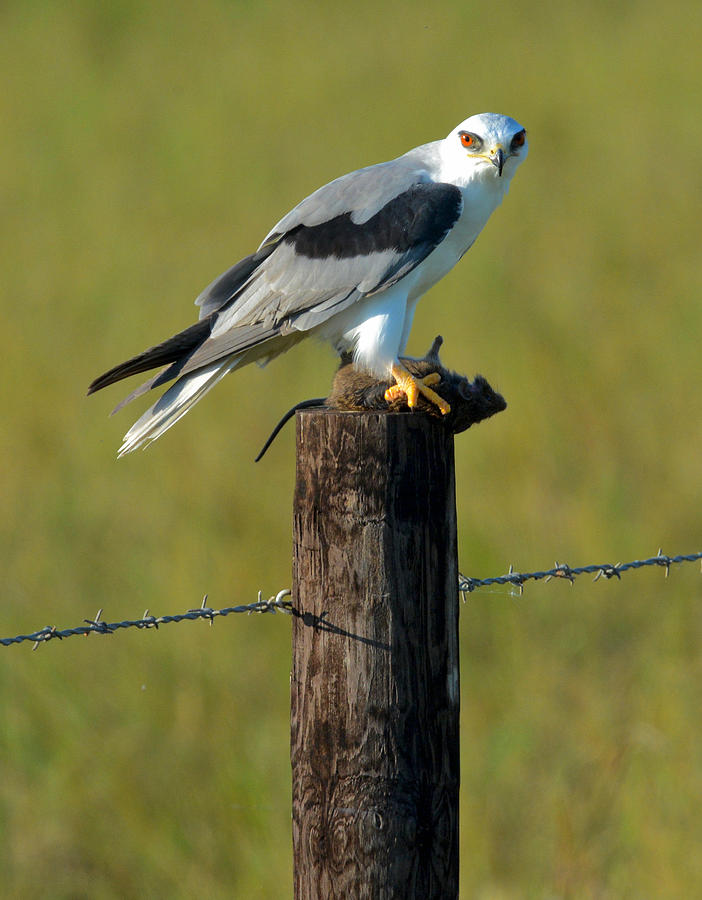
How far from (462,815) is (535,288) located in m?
4.30

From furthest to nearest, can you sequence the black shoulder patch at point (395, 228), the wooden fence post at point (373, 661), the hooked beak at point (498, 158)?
the hooked beak at point (498, 158) < the black shoulder patch at point (395, 228) < the wooden fence post at point (373, 661)

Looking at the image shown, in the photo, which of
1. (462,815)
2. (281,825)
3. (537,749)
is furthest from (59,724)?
(537,749)

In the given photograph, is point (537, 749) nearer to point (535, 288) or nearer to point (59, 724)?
point (59, 724)

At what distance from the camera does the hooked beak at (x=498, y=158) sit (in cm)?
324

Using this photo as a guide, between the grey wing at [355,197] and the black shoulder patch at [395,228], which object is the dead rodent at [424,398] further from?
the grey wing at [355,197]

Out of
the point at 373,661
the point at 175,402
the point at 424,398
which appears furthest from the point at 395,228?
the point at 373,661

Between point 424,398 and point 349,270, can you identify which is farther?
point 349,270

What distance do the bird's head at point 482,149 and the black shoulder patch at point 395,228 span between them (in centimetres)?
12

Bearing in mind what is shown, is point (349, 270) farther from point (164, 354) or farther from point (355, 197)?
point (164, 354)

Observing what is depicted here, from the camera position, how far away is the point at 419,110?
9.80 m

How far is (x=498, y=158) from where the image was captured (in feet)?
10.7

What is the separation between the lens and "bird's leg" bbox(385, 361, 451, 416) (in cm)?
255

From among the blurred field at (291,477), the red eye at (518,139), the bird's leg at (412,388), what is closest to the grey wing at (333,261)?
the red eye at (518,139)

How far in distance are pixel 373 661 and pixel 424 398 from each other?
2.79 feet
